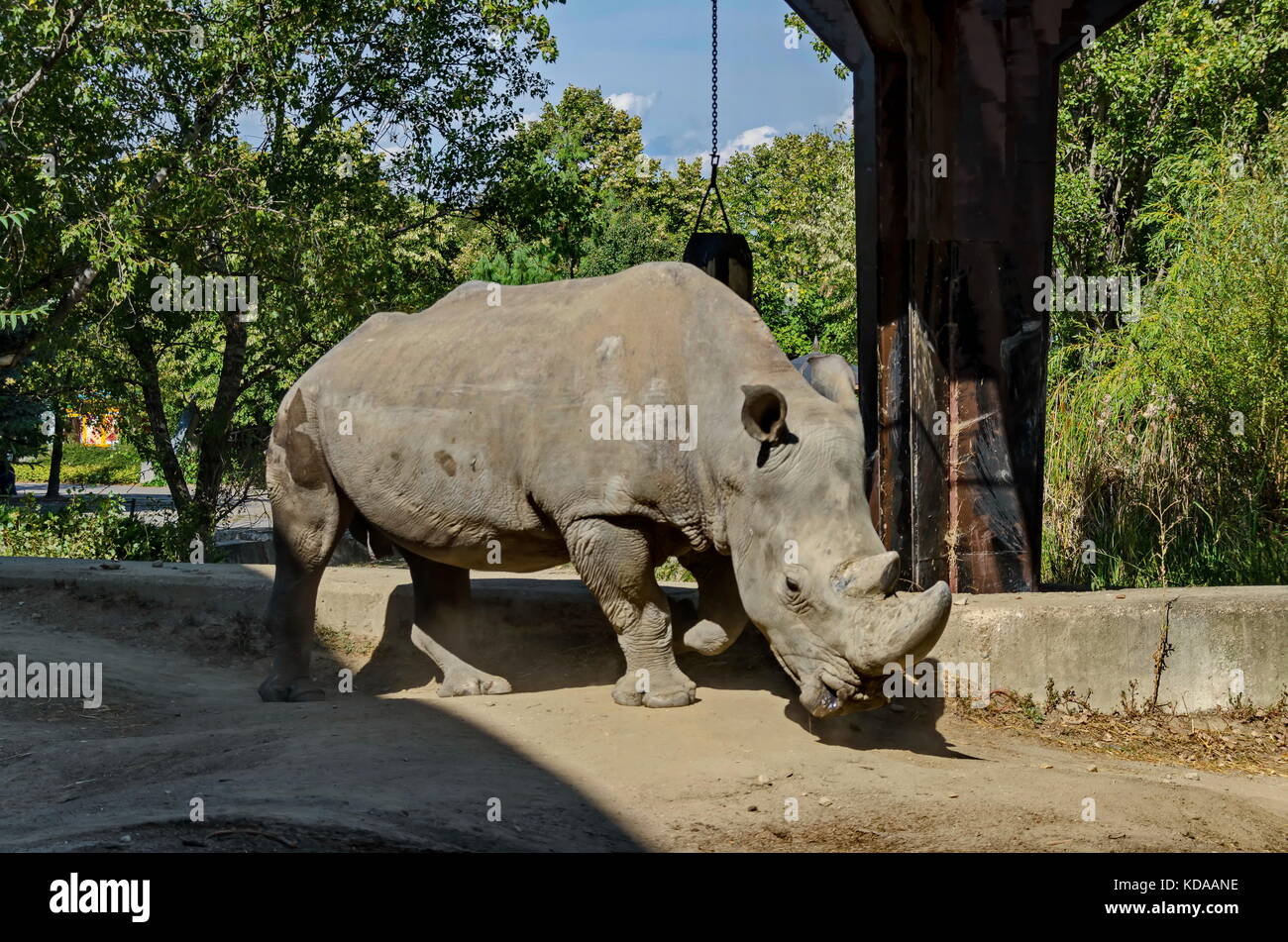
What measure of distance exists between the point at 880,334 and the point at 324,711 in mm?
4517

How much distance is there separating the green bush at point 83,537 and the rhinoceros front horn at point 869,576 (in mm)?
11170

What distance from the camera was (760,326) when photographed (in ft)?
23.8

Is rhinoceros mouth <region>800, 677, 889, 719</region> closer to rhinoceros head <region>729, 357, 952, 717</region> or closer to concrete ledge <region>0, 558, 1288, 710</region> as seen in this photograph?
rhinoceros head <region>729, 357, 952, 717</region>

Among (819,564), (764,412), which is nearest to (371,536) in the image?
(764,412)

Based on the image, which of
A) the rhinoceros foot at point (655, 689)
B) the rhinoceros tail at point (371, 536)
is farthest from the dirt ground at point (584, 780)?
the rhinoceros tail at point (371, 536)

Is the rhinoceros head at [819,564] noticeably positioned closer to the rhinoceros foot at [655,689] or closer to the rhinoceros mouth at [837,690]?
the rhinoceros mouth at [837,690]

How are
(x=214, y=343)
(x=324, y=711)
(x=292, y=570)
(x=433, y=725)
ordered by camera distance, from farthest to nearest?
(x=214, y=343), (x=292, y=570), (x=324, y=711), (x=433, y=725)

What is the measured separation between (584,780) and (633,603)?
1582 mm

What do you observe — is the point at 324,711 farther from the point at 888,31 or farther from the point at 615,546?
the point at 888,31

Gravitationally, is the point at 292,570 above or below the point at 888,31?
below

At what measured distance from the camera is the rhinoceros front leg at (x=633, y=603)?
23.1 feet

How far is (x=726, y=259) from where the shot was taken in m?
9.52
